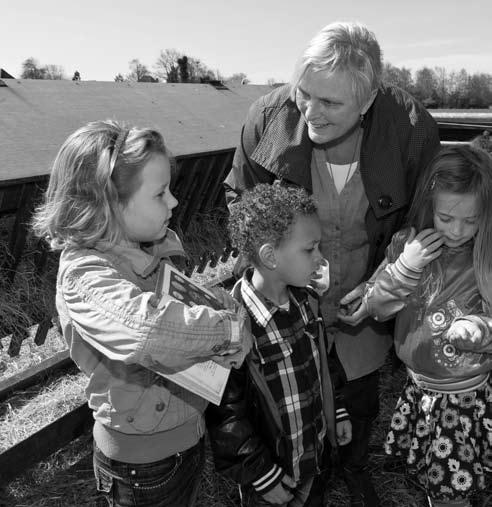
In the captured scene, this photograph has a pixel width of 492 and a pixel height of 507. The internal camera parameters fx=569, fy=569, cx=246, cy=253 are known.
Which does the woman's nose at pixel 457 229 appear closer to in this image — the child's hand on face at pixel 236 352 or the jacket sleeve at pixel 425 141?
the jacket sleeve at pixel 425 141

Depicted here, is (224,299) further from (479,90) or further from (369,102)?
(479,90)

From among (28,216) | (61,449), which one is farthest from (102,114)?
(61,449)

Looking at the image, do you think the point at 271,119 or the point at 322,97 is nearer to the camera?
the point at 322,97

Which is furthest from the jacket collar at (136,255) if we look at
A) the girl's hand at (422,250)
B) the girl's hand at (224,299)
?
the girl's hand at (422,250)

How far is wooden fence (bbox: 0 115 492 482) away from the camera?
7.57ft

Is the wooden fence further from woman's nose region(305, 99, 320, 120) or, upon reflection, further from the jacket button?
the jacket button

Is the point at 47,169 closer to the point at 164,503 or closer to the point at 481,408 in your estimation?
the point at 164,503

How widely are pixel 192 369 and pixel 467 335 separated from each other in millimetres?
1018

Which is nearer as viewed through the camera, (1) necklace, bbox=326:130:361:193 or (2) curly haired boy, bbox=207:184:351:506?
(2) curly haired boy, bbox=207:184:351:506

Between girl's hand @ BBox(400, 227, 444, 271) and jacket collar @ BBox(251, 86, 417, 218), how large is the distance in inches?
6.7

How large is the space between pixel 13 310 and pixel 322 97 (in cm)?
200

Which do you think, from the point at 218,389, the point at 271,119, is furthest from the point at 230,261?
the point at 218,389

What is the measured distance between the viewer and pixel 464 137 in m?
5.50

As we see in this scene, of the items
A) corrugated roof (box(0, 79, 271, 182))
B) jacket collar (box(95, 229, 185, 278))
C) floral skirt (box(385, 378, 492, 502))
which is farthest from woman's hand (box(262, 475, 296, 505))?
corrugated roof (box(0, 79, 271, 182))
